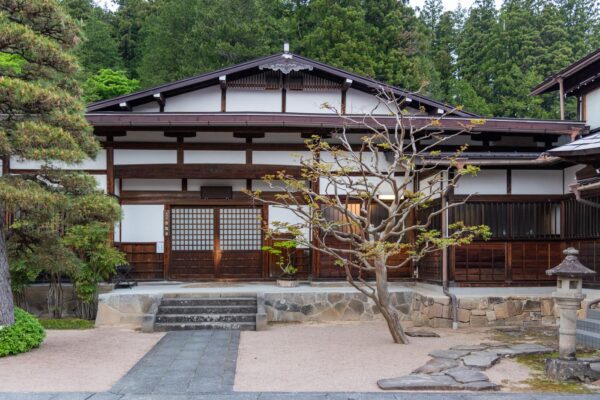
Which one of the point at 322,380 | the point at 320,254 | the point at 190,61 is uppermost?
the point at 190,61

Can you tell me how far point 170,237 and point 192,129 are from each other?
9.87ft

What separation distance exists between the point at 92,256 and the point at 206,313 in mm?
2827

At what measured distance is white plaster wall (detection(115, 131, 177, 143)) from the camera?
15.1 meters

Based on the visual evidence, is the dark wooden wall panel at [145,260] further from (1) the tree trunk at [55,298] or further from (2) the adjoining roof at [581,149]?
(2) the adjoining roof at [581,149]

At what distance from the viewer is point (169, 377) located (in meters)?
8.06

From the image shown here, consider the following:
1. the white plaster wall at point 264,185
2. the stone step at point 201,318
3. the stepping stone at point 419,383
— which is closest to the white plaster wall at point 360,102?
the white plaster wall at point 264,185

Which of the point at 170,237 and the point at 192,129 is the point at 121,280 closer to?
the point at 170,237

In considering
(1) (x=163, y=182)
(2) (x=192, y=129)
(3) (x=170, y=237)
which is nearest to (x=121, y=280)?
(3) (x=170, y=237)

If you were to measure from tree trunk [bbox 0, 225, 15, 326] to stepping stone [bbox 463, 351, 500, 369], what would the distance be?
7265 millimetres

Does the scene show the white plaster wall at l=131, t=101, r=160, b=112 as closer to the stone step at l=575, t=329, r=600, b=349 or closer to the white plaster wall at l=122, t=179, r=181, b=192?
the white plaster wall at l=122, t=179, r=181, b=192

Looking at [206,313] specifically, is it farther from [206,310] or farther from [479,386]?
[479,386]

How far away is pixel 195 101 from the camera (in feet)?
53.2

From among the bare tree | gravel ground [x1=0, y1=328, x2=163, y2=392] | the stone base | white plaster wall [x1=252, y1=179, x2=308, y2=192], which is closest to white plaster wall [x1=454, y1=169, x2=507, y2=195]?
the bare tree

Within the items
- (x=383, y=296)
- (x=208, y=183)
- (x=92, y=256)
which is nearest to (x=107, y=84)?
(x=208, y=183)
